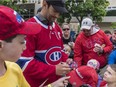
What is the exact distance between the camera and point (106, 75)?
12.3 feet

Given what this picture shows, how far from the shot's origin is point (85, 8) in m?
30.7

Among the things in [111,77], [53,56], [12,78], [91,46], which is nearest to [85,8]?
[91,46]

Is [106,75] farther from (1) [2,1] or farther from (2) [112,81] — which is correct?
(1) [2,1]

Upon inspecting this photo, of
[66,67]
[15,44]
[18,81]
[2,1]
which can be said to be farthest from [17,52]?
[2,1]

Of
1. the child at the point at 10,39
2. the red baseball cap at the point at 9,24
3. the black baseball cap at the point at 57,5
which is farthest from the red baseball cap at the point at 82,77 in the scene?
the red baseball cap at the point at 9,24

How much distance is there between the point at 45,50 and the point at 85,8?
27942 mm

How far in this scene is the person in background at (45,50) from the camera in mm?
2977

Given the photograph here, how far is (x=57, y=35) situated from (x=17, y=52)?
1.16m

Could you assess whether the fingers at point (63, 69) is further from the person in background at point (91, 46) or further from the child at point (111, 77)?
the person in background at point (91, 46)

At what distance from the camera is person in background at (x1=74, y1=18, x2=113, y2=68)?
548 cm

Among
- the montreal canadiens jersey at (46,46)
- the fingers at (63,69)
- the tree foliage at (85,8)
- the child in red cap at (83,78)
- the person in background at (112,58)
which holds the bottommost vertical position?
the tree foliage at (85,8)

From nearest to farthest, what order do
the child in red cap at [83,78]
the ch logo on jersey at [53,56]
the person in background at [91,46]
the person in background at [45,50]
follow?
1. the person in background at [45,50]
2. the ch logo on jersey at [53,56]
3. the child in red cap at [83,78]
4. the person in background at [91,46]

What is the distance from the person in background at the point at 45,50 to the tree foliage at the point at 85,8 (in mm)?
26832

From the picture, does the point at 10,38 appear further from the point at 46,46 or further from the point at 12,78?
the point at 46,46
